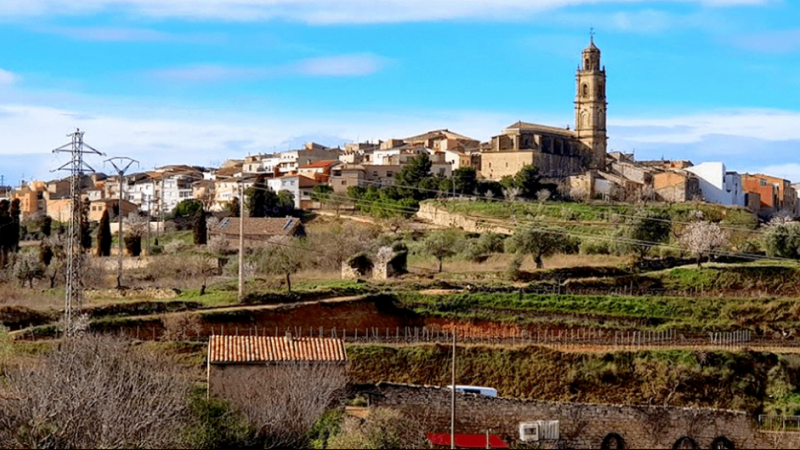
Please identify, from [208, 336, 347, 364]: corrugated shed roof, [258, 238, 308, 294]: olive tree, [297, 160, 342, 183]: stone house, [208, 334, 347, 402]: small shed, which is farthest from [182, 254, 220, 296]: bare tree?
[297, 160, 342, 183]: stone house

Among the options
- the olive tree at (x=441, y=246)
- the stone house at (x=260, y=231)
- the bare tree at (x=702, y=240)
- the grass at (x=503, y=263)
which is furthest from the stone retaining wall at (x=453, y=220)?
the bare tree at (x=702, y=240)

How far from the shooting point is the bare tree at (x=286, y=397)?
81.0 feet

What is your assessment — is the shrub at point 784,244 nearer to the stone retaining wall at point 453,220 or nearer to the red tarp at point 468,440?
the stone retaining wall at point 453,220

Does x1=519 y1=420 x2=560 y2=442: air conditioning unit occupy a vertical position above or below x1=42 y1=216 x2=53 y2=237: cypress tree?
below

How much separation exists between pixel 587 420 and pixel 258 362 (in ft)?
22.7

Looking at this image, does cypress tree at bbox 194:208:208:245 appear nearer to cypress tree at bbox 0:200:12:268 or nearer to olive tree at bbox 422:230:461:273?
cypress tree at bbox 0:200:12:268

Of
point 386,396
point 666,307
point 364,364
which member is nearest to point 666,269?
point 666,307

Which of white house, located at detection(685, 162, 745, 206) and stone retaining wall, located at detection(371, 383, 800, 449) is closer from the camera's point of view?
stone retaining wall, located at detection(371, 383, 800, 449)

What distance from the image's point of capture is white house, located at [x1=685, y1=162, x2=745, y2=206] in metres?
87.1

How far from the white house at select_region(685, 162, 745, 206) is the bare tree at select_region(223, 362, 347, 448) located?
62.5m

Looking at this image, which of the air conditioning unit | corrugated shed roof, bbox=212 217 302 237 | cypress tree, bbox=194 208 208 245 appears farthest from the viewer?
corrugated shed roof, bbox=212 217 302 237

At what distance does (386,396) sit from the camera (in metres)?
27.4

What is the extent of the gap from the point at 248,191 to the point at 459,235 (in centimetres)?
1862

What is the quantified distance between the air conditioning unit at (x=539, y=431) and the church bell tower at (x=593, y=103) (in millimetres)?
68821
